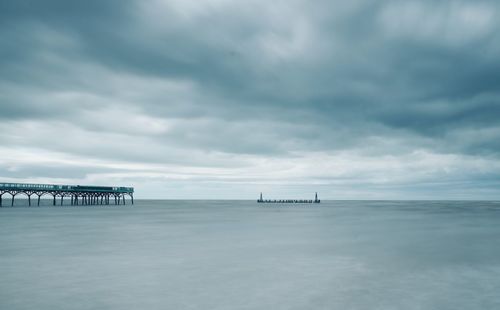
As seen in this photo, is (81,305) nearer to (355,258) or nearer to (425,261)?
(355,258)

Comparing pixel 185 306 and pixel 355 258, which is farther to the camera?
pixel 355 258

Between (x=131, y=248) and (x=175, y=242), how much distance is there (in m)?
3.66

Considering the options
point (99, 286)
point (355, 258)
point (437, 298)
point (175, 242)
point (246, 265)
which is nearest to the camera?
point (437, 298)

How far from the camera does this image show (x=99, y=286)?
11930mm

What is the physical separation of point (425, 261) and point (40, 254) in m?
19.7

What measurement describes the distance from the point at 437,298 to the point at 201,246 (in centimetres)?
1438

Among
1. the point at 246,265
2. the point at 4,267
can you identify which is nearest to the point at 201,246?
the point at 246,265

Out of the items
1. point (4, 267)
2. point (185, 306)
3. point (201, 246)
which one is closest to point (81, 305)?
point (185, 306)

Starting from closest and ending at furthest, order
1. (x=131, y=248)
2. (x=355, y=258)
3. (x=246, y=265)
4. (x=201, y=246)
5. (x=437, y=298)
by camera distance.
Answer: (x=437, y=298) < (x=246, y=265) < (x=355, y=258) < (x=131, y=248) < (x=201, y=246)

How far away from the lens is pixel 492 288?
39.3ft

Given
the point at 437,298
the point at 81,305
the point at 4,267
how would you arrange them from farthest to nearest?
1. the point at 4,267
2. the point at 437,298
3. the point at 81,305

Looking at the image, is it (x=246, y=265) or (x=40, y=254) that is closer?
(x=246, y=265)

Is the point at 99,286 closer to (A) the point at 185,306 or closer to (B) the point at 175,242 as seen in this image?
A: (A) the point at 185,306

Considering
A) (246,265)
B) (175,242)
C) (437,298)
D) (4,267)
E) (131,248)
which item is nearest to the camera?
(437,298)
